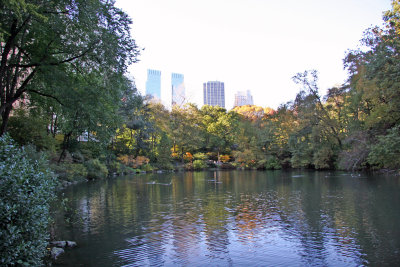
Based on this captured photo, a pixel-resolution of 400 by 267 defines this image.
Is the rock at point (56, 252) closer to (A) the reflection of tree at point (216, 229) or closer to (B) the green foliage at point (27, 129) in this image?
(A) the reflection of tree at point (216, 229)

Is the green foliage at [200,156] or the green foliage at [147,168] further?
the green foliage at [200,156]

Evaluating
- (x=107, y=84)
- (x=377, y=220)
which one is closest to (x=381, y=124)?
(x=377, y=220)

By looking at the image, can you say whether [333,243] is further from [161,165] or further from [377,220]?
[161,165]

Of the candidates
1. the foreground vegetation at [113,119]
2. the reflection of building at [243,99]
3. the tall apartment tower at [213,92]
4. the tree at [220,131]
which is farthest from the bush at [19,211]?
the tall apartment tower at [213,92]

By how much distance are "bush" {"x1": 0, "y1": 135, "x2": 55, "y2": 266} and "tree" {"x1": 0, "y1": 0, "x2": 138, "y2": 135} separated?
652cm

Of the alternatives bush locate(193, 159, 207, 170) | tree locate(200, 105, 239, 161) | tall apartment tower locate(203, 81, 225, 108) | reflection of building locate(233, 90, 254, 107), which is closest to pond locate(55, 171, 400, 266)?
bush locate(193, 159, 207, 170)

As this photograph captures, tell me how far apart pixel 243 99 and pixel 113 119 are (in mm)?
135415

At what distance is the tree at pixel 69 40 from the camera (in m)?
10.3

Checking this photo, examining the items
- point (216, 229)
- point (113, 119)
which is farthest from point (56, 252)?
point (113, 119)

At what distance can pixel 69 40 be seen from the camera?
37.8ft

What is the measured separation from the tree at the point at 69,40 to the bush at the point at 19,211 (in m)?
6.52

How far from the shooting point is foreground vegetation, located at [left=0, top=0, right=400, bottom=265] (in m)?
7.67

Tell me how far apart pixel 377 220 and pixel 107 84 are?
10.4m

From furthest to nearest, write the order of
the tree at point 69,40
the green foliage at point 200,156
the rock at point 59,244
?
the green foliage at point 200,156
the tree at point 69,40
the rock at point 59,244
